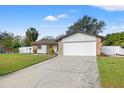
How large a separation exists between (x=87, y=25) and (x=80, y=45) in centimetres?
3052

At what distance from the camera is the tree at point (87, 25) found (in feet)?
206

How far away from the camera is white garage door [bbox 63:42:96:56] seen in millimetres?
33281

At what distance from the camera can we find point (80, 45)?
3406 cm

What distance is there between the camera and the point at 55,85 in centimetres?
1048

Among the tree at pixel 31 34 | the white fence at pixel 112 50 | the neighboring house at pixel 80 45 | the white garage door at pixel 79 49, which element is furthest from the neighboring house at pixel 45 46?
the tree at pixel 31 34

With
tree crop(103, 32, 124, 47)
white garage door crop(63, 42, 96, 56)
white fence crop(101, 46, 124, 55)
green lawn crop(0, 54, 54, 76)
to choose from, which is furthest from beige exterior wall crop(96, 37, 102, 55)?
tree crop(103, 32, 124, 47)

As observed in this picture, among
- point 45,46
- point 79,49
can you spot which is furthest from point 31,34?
point 79,49

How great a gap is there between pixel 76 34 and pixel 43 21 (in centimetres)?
1389

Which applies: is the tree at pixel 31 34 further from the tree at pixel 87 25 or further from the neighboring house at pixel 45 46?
the neighboring house at pixel 45 46

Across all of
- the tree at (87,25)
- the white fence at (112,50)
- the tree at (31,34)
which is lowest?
the white fence at (112,50)

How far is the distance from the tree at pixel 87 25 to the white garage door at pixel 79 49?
27.7 metres

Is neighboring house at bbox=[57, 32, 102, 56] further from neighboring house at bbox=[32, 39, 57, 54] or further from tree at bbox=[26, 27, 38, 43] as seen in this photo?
tree at bbox=[26, 27, 38, 43]

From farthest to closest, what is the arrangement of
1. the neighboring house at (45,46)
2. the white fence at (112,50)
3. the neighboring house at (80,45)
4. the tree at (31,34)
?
1. the tree at (31,34)
2. the neighboring house at (45,46)
3. the white fence at (112,50)
4. the neighboring house at (80,45)
